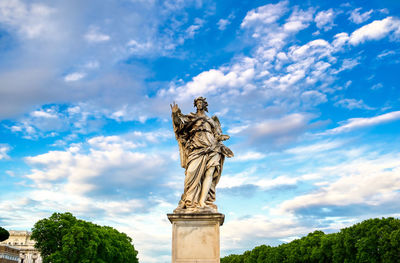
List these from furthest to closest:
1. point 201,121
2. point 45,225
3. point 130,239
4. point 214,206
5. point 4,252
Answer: point 4,252 → point 130,239 → point 45,225 → point 201,121 → point 214,206

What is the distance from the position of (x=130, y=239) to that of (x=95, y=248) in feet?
77.2

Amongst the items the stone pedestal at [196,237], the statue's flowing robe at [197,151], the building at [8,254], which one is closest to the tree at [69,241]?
the statue's flowing robe at [197,151]

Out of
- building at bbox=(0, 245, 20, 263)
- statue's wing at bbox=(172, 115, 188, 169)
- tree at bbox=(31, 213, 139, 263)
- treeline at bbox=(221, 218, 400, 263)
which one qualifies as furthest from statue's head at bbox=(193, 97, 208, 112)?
building at bbox=(0, 245, 20, 263)

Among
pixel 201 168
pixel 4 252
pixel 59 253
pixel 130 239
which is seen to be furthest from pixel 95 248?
pixel 4 252

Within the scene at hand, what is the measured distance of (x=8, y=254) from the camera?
106 meters

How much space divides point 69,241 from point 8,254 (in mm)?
81672

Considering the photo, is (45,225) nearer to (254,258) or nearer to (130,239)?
(130,239)

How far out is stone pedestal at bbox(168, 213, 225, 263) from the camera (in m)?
10.2

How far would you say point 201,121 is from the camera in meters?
11.8

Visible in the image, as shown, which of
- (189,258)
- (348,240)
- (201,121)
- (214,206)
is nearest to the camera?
(189,258)

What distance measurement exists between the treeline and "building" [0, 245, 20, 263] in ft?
264

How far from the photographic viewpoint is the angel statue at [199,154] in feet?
36.2

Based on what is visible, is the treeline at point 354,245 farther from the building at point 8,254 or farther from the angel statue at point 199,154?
the building at point 8,254

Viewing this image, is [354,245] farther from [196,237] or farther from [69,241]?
[196,237]
